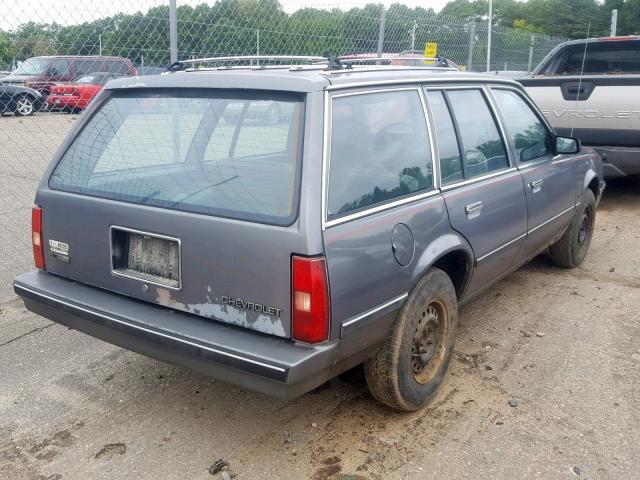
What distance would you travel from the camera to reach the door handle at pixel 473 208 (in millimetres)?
3473

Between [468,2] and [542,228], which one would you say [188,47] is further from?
[468,2]

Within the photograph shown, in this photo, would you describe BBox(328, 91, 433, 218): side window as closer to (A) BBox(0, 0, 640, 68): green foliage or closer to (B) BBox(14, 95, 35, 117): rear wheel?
(A) BBox(0, 0, 640, 68): green foliage

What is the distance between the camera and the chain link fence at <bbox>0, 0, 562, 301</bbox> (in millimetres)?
5504

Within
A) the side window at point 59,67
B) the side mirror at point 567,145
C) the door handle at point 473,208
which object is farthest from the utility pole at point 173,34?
the side mirror at point 567,145

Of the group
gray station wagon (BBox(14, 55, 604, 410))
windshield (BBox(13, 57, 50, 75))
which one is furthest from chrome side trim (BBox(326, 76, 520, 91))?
windshield (BBox(13, 57, 50, 75))

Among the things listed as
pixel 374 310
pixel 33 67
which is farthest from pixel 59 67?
pixel 374 310

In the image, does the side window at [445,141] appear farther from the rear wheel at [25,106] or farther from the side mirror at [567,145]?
the rear wheel at [25,106]

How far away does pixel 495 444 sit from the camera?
300 cm

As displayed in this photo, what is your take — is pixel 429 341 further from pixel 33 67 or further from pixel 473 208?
pixel 33 67

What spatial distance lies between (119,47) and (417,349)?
4.26 metres

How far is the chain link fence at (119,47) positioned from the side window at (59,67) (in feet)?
0.05

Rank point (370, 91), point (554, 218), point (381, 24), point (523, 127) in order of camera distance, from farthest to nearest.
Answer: point (381, 24) → point (554, 218) → point (523, 127) → point (370, 91)

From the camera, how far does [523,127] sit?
450 centimetres

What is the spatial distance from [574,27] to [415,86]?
25628mm
